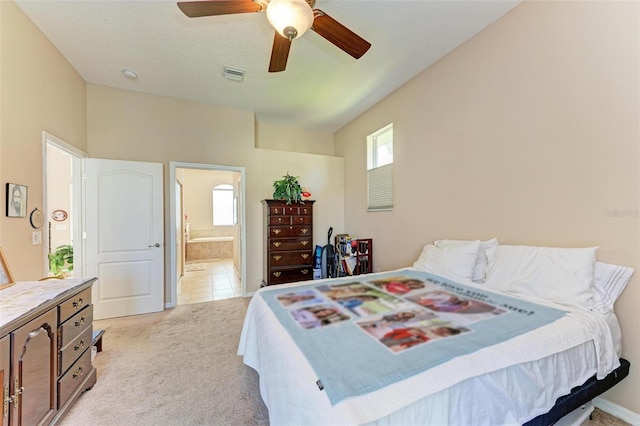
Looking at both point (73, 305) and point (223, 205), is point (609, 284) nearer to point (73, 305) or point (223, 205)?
point (73, 305)

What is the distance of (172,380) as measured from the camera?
77.7 inches

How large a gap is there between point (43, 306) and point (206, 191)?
7258 mm

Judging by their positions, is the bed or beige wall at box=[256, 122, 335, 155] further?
beige wall at box=[256, 122, 335, 155]

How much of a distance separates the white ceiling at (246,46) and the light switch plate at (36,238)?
1.87 m

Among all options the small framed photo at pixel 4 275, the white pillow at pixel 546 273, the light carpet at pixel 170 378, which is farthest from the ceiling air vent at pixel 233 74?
the white pillow at pixel 546 273

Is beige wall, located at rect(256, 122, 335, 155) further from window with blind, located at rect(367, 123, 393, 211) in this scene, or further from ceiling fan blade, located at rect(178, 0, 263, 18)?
ceiling fan blade, located at rect(178, 0, 263, 18)

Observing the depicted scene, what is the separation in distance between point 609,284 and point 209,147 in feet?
14.7

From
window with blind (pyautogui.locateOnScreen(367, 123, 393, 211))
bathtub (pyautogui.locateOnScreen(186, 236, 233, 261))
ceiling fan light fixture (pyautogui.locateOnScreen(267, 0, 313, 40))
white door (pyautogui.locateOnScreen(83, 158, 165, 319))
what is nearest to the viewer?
ceiling fan light fixture (pyautogui.locateOnScreen(267, 0, 313, 40))

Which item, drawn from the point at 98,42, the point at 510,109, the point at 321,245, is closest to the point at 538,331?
the point at 510,109

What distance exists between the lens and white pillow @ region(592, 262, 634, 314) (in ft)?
5.09

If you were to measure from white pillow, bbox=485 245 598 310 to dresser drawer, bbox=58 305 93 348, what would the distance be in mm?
3022

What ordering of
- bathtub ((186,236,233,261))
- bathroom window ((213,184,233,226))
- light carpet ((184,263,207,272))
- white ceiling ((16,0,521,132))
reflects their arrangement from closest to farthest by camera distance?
white ceiling ((16,0,521,132))
light carpet ((184,263,207,272))
bathtub ((186,236,233,261))
bathroom window ((213,184,233,226))

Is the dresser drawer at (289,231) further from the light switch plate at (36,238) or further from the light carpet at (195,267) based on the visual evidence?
the light carpet at (195,267)

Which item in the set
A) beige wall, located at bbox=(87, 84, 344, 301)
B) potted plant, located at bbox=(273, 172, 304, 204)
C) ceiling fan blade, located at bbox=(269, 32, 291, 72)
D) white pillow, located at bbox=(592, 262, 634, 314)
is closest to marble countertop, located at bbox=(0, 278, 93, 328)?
beige wall, located at bbox=(87, 84, 344, 301)
